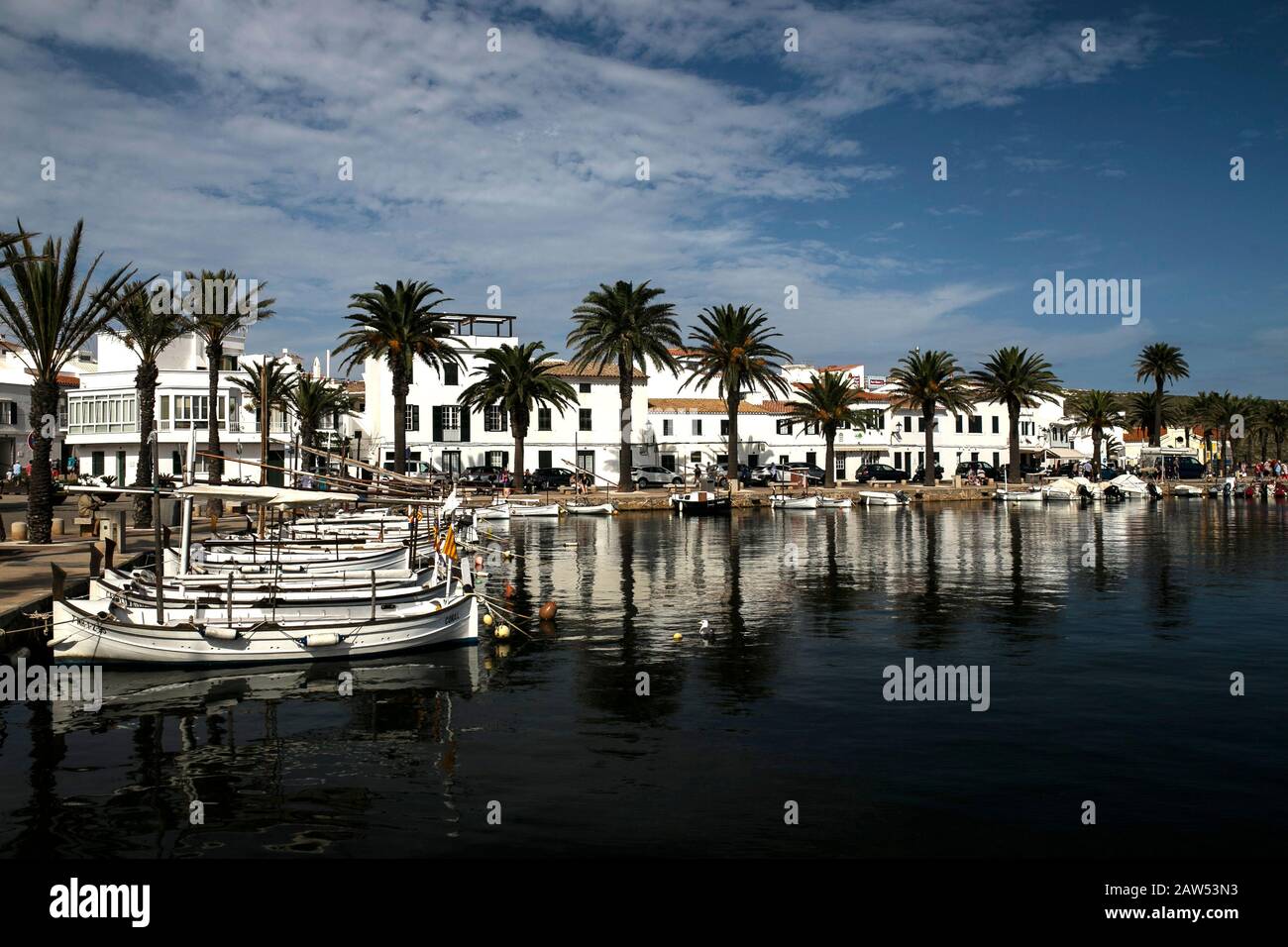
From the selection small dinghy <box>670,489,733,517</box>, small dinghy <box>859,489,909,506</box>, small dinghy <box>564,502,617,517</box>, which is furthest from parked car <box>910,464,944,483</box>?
small dinghy <box>564,502,617,517</box>

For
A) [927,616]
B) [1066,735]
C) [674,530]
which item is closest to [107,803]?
[1066,735]

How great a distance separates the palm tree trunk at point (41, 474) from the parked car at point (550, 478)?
1768 inches

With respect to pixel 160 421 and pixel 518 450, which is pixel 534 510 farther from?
pixel 160 421

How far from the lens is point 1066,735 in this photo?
15.7 metres

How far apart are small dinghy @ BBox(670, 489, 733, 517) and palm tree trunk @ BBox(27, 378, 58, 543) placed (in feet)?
137

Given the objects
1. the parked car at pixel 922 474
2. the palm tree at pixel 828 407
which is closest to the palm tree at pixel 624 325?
the palm tree at pixel 828 407

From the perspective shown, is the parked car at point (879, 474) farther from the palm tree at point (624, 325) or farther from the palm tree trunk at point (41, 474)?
the palm tree trunk at point (41, 474)

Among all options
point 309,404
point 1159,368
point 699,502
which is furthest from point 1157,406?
point 309,404

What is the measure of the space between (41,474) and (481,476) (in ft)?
149

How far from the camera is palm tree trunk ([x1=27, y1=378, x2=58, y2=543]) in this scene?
32938 millimetres

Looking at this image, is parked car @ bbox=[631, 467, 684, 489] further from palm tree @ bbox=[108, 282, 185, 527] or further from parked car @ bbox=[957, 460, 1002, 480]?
palm tree @ bbox=[108, 282, 185, 527]

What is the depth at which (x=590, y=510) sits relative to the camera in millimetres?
68562

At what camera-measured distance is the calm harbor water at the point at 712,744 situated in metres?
11.8
